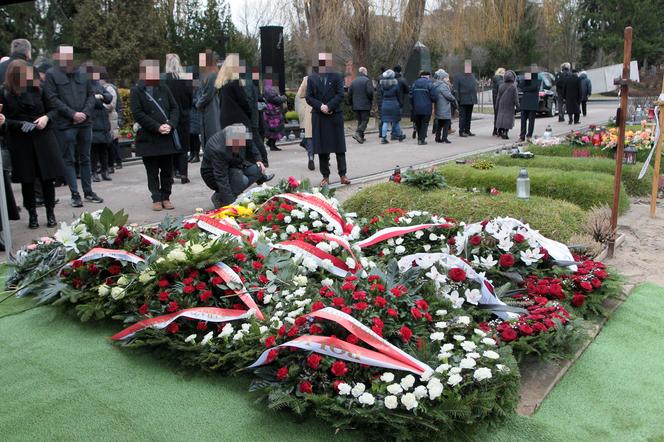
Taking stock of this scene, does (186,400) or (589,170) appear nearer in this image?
(186,400)

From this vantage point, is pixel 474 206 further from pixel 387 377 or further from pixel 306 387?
pixel 306 387

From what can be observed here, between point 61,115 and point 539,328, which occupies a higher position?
point 61,115

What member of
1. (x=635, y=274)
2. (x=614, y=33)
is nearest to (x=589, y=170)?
(x=635, y=274)

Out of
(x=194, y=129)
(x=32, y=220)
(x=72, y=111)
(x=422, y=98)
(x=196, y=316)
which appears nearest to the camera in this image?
(x=196, y=316)

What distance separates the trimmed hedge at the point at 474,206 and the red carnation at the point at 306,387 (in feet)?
11.2

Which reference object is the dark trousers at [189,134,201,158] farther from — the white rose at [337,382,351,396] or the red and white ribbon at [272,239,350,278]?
the white rose at [337,382,351,396]

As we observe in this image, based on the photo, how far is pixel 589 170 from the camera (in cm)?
875

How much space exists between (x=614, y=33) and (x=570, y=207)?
38249 mm

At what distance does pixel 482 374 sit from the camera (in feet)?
9.64

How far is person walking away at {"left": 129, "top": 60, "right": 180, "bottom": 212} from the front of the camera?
7.54 metres

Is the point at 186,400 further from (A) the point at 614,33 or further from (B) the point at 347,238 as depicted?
(A) the point at 614,33

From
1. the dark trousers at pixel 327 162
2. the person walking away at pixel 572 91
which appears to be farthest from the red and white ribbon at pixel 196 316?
the person walking away at pixel 572 91

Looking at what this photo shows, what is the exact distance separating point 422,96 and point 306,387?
476 inches

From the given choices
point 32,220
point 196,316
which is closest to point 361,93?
point 32,220
